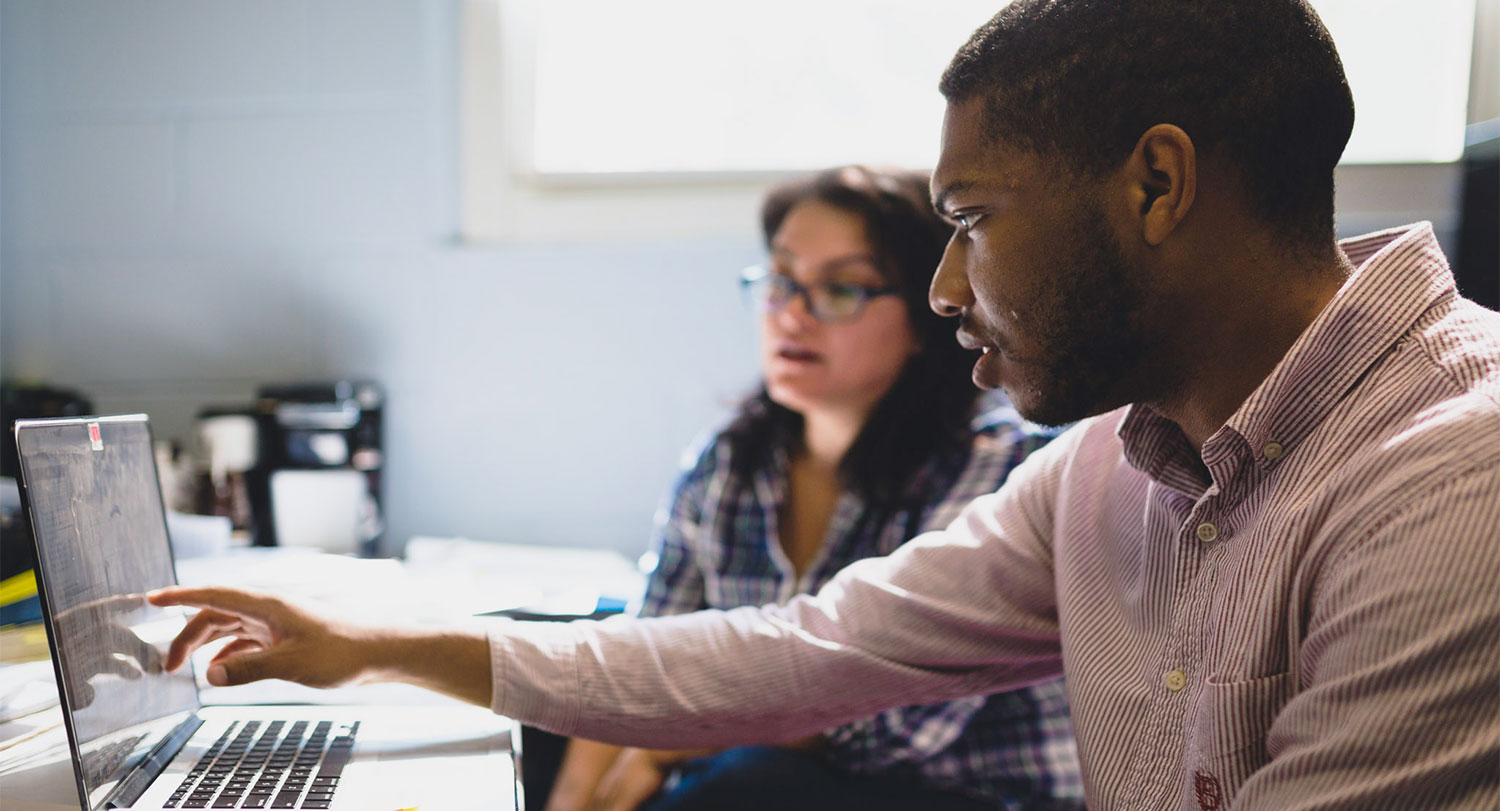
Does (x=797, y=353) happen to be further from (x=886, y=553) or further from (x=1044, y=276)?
(x=1044, y=276)

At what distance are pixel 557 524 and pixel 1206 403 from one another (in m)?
1.36

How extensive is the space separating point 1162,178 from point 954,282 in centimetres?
19

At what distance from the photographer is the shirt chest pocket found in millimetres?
631

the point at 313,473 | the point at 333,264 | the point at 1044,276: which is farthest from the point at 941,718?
the point at 333,264

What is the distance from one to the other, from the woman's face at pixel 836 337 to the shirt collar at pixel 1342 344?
2.52ft

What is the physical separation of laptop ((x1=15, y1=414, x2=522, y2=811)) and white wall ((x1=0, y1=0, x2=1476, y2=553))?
38.6 inches

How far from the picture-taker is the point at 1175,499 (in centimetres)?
76

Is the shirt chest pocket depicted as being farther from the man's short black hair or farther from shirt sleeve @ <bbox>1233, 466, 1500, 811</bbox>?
the man's short black hair

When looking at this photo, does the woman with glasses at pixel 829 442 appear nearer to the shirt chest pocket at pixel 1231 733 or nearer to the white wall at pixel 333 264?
the white wall at pixel 333 264

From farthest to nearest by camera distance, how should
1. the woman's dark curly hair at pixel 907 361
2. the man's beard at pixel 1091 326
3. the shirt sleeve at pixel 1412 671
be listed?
the woman's dark curly hair at pixel 907 361, the man's beard at pixel 1091 326, the shirt sleeve at pixel 1412 671

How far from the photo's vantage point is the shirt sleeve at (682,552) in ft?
4.70

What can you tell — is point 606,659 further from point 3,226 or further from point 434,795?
point 3,226

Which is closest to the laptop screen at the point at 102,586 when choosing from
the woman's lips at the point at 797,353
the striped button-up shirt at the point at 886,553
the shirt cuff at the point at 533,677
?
the shirt cuff at the point at 533,677

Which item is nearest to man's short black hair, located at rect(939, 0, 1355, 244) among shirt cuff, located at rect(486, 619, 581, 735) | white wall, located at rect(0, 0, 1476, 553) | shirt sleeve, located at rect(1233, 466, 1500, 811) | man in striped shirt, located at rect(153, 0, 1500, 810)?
man in striped shirt, located at rect(153, 0, 1500, 810)
